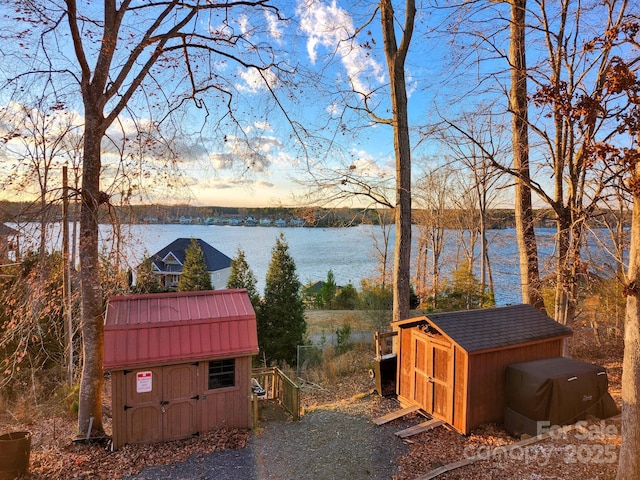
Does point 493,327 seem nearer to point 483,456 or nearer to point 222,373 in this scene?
point 483,456

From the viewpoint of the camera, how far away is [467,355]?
784 cm

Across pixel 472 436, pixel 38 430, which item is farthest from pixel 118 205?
pixel 472 436

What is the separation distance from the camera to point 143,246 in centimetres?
1039

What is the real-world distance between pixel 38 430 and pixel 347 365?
34.7 feet

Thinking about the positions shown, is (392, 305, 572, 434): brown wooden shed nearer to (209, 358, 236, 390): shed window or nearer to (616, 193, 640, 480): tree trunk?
(616, 193, 640, 480): tree trunk

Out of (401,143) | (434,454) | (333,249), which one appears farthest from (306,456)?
(333,249)

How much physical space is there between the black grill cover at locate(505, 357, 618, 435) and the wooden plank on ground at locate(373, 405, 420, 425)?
1949mm

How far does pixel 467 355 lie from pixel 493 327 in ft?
4.49

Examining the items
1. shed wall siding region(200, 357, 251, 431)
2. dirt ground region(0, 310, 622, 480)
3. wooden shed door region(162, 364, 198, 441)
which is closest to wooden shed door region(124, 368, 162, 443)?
wooden shed door region(162, 364, 198, 441)

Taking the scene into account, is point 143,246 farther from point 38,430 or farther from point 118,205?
point 38,430

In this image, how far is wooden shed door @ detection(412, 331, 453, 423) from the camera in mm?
8352

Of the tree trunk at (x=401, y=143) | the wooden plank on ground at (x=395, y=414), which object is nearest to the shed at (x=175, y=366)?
the wooden plank on ground at (x=395, y=414)

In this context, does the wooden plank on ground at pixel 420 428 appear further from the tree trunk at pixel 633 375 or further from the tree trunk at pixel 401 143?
the tree trunk at pixel 401 143

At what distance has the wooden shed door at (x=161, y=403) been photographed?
790cm
